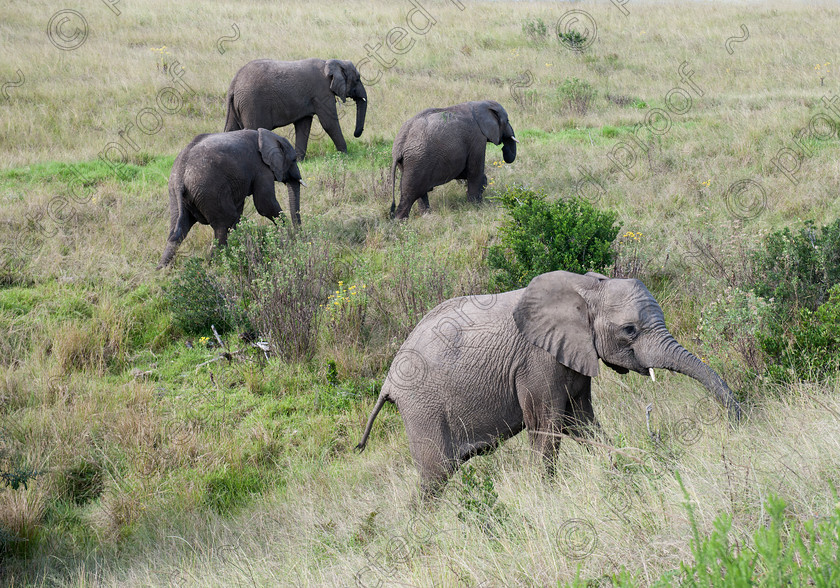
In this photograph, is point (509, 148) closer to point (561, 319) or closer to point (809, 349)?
point (809, 349)

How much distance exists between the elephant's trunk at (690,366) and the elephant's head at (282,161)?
6.39m

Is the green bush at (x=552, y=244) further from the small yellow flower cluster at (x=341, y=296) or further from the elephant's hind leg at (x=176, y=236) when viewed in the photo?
the elephant's hind leg at (x=176, y=236)

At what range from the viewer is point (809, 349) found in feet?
17.8

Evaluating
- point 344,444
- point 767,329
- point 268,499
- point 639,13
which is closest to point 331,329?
point 344,444

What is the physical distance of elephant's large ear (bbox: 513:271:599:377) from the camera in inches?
166

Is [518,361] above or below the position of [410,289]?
above

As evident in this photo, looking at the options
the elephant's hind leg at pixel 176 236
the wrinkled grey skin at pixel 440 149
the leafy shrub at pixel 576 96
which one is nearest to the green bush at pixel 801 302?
the wrinkled grey skin at pixel 440 149

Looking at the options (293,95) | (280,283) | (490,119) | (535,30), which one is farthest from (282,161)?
(535,30)

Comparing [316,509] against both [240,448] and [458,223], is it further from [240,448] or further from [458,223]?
[458,223]

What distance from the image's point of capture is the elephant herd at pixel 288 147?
29.4 ft

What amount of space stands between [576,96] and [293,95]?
275 inches

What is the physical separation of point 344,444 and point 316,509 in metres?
1.31

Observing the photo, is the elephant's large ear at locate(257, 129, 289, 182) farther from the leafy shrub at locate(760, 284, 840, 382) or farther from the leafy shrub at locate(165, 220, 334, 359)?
the leafy shrub at locate(760, 284, 840, 382)

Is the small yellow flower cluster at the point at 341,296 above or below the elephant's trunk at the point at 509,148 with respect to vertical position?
below
